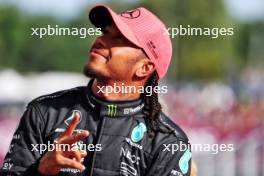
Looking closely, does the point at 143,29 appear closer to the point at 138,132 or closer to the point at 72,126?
the point at 138,132

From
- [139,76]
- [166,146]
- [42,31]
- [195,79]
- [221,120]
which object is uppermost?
[195,79]

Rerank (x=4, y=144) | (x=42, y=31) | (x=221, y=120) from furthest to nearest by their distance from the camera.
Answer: (x=221, y=120)
(x=4, y=144)
(x=42, y=31)

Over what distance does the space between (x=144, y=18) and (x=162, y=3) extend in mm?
48683

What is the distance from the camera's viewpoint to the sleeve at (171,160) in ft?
16.4

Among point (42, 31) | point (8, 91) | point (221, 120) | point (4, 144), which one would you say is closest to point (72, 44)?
point (8, 91)

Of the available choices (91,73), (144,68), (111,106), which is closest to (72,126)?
(91,73)

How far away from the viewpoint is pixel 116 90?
16.3 feet

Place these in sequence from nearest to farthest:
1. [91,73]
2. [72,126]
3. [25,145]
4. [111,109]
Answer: [72,126] → [91,73] → [25,145] → [111,109]

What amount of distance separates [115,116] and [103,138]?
14 cm

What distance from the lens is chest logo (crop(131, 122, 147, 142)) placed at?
5.00 metres

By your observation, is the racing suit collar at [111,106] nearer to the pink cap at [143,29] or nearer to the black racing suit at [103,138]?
the black racing suit at [103,138]

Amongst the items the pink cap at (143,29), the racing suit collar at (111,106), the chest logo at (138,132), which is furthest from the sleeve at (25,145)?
the pink cap at (143,29)

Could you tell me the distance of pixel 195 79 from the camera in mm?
78250

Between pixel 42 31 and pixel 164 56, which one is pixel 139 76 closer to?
pixel 164 56
